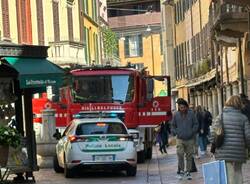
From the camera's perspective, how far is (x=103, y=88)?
2488 centimetres

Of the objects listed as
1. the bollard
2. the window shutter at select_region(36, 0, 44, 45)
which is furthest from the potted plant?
the window shutter at select_region(36, 0, 44, 45)

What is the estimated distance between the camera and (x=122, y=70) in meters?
25.1

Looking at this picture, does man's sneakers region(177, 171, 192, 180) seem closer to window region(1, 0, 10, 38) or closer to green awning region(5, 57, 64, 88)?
green awning region(5, 57, 64, 88)

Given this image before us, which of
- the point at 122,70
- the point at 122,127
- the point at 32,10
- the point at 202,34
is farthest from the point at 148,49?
the point at 122,127

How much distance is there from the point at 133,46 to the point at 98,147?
70501mm

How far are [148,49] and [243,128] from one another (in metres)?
76.9

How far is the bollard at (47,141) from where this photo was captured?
2352 cm

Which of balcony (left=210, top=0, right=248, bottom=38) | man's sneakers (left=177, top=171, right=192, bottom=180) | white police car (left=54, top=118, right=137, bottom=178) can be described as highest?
balcony (left=210, top=0, right=248, bottom=38)

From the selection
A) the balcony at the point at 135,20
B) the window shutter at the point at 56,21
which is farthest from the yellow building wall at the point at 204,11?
the balcony at the point at 135,20

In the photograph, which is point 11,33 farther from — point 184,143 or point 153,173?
point 184,143

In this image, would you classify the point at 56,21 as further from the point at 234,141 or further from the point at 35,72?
the point at 234,141

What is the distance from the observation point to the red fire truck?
24.6 m

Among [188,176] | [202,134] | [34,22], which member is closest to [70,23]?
[34,22]

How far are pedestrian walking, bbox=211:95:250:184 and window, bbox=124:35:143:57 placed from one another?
76.8 m
